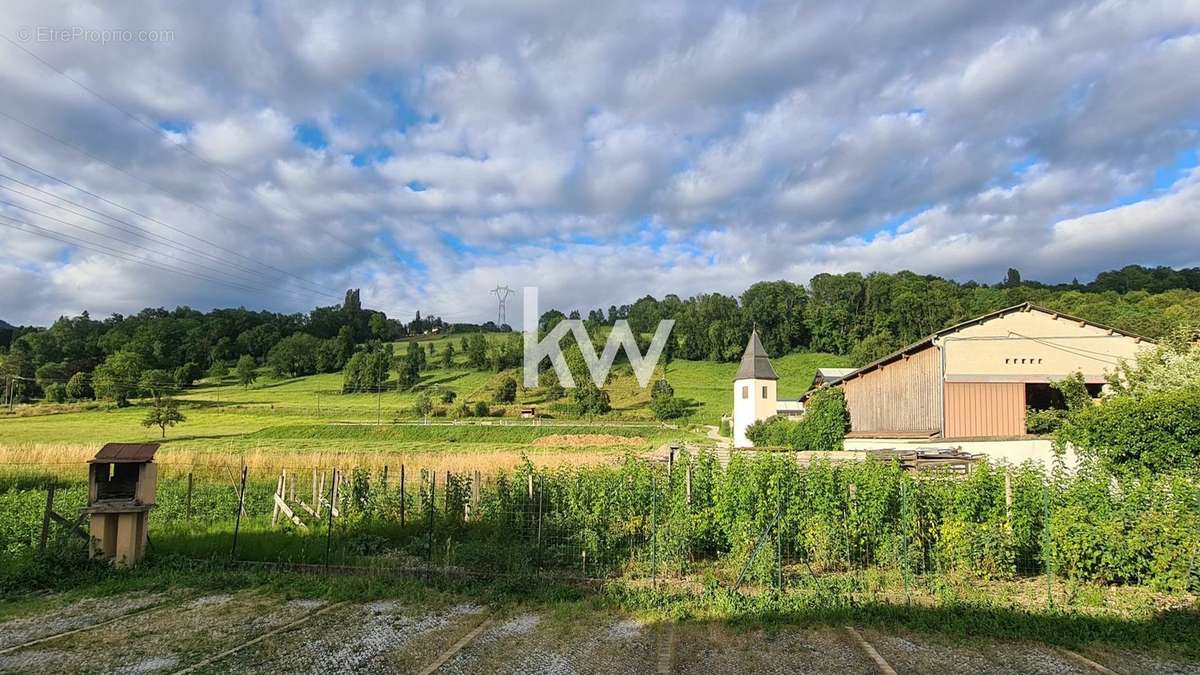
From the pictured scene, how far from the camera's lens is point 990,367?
2384cm

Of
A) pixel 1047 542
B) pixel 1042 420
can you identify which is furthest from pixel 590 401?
pixel 1047 542

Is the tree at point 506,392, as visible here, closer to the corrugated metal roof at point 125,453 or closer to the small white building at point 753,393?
the small white building at point 753,393

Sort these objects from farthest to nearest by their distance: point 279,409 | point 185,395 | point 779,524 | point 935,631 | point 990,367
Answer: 1. point 185,395
2. point 279,409
3. point 990,367
4. point 779,524
5. point 935,631

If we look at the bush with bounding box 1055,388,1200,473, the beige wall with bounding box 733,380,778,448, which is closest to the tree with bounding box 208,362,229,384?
the beige wall with bounding box 733,380,778,448

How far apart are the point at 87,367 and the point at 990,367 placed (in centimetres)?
9051

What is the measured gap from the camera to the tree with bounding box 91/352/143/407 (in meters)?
58.9

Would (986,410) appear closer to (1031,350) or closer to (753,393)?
(1031,350)

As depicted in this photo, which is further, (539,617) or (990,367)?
(990,367)

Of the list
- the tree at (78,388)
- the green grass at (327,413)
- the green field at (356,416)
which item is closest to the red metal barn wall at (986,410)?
the green field at (356,416)

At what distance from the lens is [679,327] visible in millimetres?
96188

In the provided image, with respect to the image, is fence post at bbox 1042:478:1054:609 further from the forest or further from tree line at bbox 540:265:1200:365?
tree line at bbox 540:265:1200:365

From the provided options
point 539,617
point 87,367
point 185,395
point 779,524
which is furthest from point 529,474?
point 87,367

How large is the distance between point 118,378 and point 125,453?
65.3 m

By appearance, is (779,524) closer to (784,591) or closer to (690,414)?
(784,591)
